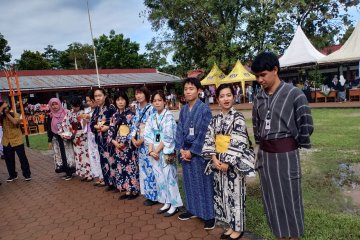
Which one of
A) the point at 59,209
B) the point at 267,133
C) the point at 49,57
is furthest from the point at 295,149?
the point at 49,57

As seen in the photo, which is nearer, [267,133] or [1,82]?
[267,133]

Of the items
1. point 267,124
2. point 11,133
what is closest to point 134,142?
point 267,124

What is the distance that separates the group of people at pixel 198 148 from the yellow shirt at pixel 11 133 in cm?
19

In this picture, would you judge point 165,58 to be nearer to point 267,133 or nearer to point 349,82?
point 349,82

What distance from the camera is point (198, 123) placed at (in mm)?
3443

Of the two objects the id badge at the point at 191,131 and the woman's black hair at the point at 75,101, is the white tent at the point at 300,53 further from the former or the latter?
the id badge at the point at 191,131

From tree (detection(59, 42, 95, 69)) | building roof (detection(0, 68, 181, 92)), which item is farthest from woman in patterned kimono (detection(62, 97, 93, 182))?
tree (detection(59, 42, 95, 69))

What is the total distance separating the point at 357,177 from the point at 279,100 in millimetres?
3303

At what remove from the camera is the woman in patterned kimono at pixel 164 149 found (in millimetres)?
3865

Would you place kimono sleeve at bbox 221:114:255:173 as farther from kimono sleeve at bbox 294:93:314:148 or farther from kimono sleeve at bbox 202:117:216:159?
kimono sleeve at bbox 294:93:314:148

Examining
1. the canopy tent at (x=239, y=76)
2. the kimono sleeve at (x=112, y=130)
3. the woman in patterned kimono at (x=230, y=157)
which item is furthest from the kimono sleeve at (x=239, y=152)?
the canopy tent at (x=239, y=76)

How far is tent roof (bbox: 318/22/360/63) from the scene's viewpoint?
13.9 m

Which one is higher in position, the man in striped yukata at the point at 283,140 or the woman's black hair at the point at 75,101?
the woman's black hair at the point at 75,101

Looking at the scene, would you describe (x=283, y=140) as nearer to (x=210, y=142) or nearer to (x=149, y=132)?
(x=210, y=142)
